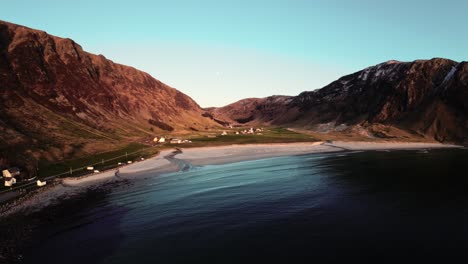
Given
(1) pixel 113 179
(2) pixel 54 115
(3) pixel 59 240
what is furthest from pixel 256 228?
(2) pixel 54 115

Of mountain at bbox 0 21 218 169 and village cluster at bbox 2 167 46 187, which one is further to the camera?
mountain at bbox 0 21 218 169

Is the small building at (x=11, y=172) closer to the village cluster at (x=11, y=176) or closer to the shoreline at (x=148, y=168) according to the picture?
the village cluster at (x=11, y=176)

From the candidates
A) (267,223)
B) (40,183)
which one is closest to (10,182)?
(40,183)

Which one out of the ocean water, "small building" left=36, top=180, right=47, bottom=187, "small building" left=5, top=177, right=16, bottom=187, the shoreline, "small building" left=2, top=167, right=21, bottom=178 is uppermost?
"small building" left=2, top=167, right=21, bottom=178

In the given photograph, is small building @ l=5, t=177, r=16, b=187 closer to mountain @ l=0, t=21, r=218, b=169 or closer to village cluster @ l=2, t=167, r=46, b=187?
village cluster @ l=2, t=167, r=46, b=187

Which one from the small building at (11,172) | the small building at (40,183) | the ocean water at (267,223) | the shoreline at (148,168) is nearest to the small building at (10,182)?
the small building at (11,172)

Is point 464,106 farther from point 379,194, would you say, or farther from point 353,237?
point 353,237

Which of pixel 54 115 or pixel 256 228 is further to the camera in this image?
pixel 54 115

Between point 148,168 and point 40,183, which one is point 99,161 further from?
point 40,183

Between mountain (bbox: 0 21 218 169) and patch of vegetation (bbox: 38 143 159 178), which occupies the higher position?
mountain (bbox: 0 21 218 169)

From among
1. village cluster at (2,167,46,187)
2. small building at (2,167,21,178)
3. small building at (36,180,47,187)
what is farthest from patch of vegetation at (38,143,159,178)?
small building at (36,180,47,187)
